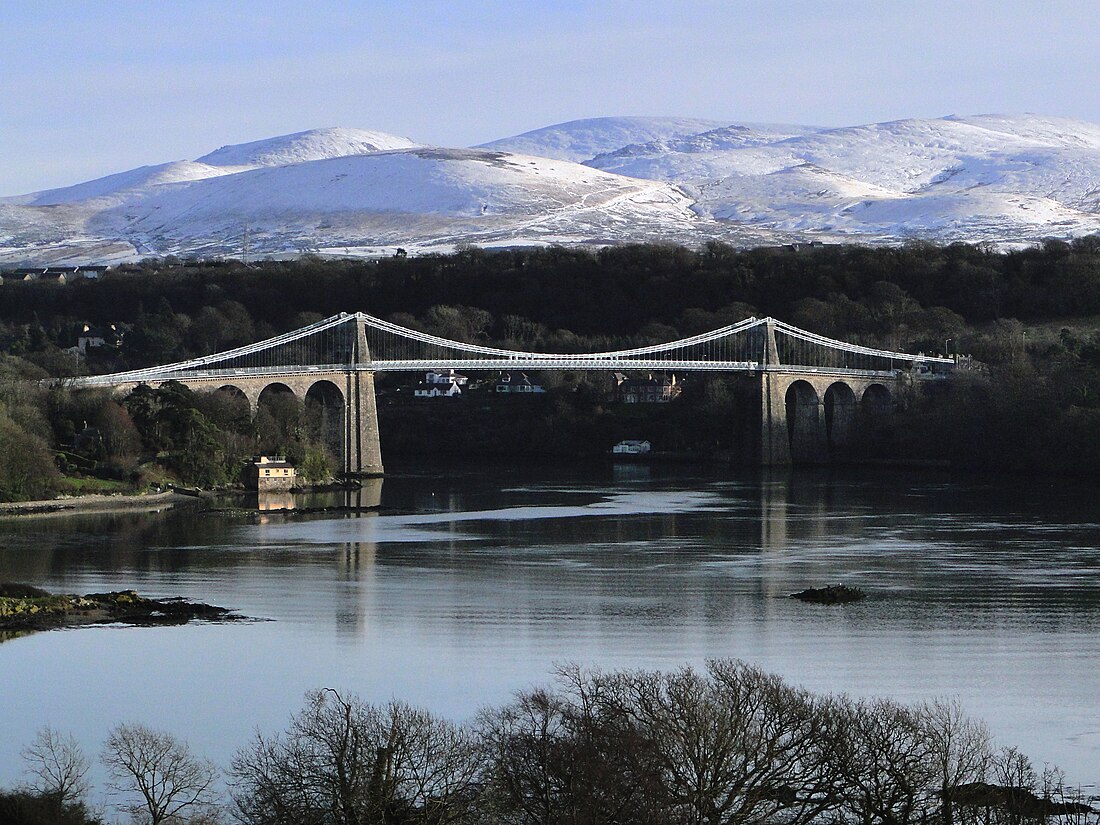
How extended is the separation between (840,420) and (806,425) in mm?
1459

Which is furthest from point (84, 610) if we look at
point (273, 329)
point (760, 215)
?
point (760, 215)

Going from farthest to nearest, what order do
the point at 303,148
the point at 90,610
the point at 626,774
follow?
the point at 303,148
the point at 90,610
the point at 626,774

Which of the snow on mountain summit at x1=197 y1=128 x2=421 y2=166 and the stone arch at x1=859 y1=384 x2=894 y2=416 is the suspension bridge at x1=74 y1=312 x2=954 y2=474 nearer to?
the stone arch at x1=859 y1=384 x2=894 y2=416

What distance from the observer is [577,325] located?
66875 millimetres

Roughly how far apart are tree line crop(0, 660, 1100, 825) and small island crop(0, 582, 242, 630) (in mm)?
7397

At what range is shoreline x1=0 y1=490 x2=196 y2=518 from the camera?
103ft

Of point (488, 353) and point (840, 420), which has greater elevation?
point (488, 353)

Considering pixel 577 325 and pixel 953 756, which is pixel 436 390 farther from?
pixel 953 756

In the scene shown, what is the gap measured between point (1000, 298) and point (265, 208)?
6108cm

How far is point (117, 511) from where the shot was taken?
32469 mm

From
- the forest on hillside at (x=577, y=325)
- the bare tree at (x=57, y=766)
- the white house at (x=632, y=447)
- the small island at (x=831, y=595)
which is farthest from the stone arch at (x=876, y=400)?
the bare tree at (x=57, y=766)

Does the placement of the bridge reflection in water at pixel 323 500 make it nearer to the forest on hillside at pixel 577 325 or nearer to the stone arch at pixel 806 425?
the forest on hillside at pixel 577 325

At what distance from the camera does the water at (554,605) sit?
15102 millimetres

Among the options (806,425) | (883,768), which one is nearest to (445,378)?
(806,425)
